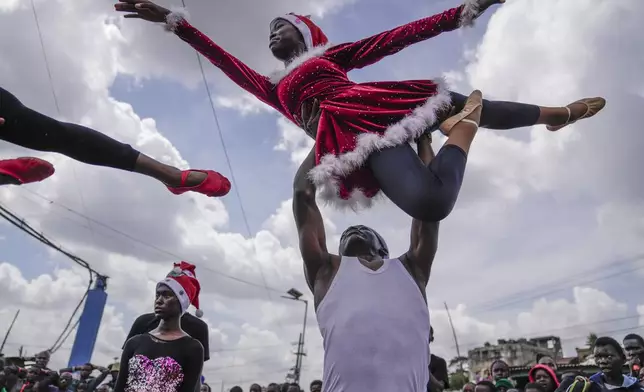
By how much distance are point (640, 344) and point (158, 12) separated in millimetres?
5724

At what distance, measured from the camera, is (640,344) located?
219 inches

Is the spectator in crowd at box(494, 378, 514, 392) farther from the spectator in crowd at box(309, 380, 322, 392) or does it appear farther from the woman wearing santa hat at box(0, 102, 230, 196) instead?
the woman wearing santa hat at box(0, 102, 230, 196)

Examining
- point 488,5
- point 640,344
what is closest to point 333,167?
point 488,5

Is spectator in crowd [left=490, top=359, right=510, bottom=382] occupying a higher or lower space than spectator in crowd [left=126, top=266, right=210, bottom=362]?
higher

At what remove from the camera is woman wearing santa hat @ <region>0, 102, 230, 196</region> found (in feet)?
7.45

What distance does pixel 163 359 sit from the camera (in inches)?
127

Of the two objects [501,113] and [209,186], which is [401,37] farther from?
[209,186]

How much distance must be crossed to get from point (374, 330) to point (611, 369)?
3.48 metres

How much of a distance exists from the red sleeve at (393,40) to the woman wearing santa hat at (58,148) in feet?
3.45

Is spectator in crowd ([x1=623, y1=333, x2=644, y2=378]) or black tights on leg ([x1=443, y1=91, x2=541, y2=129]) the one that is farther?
spectator in crowd ([x1=623, y1=333, x2=644, y2=378])

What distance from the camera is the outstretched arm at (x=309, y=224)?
2.21m

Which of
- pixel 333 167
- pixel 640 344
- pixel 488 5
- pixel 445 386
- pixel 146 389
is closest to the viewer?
pixel 333 167

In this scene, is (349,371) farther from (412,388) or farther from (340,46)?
(340,46)

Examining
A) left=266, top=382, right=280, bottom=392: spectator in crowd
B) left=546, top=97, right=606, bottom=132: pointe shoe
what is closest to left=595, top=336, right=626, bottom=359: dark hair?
left=546, top=97, right=606, bottom=132: pointe shoe
